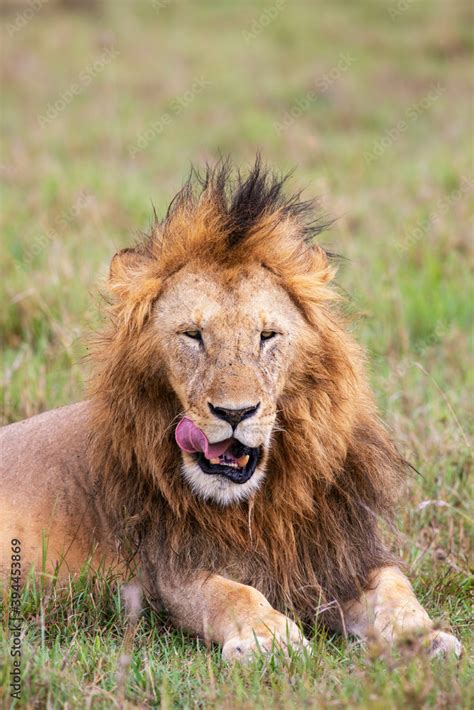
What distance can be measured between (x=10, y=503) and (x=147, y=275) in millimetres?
1043

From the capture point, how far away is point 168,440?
348cm

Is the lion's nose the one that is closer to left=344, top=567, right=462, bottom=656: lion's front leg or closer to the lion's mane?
the lion's mane

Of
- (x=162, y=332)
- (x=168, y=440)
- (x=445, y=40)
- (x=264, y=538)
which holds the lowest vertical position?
(x=264, y=538)

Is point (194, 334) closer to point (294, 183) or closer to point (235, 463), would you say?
point (235, 463)

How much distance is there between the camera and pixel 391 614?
3352mm

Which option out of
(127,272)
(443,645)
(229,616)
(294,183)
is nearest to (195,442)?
(229,616)

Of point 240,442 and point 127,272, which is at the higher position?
point 127,272

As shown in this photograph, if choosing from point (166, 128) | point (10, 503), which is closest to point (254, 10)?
point (166, 128)

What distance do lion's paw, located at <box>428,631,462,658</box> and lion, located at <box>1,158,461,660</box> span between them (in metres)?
0.08

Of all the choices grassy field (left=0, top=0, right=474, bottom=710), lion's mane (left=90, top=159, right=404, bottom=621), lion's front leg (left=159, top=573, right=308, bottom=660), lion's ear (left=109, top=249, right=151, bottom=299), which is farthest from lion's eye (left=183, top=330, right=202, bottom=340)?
grassy field (left=0, top=0, right=474, bottom=710)

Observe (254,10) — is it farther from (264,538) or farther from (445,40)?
(264,538)

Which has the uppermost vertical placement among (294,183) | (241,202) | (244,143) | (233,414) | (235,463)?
(244,143)

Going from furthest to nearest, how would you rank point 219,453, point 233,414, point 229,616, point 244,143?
point 244,143 < point 229,616 < point 219,453 < point 233,414

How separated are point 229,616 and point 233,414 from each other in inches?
25.5
